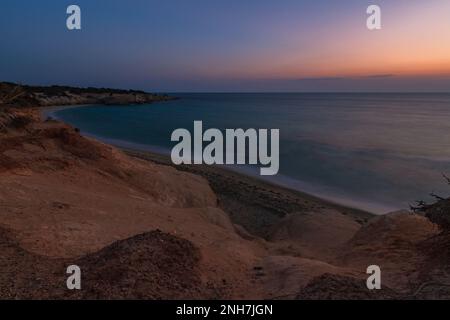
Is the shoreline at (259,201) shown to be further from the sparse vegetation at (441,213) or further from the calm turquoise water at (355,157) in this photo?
the sparse vegetation at (441,213)

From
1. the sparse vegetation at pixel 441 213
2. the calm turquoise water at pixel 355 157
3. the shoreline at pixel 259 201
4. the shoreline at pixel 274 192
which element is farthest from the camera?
the calm turquoise water at pixel 355 157

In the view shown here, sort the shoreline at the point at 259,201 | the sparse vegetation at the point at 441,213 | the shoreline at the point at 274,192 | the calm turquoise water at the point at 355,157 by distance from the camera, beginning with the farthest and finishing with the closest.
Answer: the calm turquoise water at the point at 355,157 < the shoreline at the point at 274,192 < the shoreline at the point at 259,201 < the sparse vegetation at the point at 441,213

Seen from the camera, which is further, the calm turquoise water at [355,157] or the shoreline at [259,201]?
the calm turquoise water at [355,157]

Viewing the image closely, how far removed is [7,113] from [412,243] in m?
13.8

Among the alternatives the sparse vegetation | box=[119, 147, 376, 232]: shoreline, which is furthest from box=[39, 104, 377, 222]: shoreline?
the sparse vegetation

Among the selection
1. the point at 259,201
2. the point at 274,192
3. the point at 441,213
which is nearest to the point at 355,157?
the point at 274,192

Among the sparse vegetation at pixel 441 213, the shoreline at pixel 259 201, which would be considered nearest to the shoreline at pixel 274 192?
the shoreline at pixel 259 201

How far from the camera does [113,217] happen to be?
936cm

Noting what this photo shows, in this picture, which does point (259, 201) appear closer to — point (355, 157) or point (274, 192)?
point (274, 192)

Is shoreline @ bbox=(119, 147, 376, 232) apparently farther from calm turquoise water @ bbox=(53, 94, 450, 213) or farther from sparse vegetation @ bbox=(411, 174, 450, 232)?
sparse vegetation @ bbox=(411, 174, 450, 232)

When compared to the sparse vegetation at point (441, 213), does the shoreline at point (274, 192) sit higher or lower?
lower
